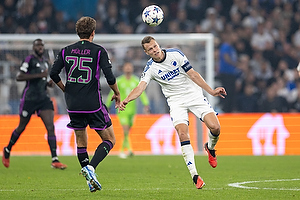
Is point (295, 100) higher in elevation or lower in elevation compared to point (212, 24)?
lower

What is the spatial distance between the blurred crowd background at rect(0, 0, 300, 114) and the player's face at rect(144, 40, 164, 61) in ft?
32.9

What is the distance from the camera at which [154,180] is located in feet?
28.6

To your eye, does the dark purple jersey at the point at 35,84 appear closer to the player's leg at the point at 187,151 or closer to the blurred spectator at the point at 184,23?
the player's leg at the point at 187,151

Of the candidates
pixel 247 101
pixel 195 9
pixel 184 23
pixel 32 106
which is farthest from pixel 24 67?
pixel 195 9

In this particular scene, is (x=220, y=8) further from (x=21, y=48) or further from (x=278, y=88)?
(x=21, y=48)

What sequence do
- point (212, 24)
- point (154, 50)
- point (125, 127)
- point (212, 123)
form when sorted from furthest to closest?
point (212, 24), point (125, 127), point (212, 123), point (154, 50)

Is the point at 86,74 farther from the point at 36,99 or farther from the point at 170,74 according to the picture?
the point at 36,99

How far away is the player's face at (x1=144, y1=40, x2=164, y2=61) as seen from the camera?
7.80 meters

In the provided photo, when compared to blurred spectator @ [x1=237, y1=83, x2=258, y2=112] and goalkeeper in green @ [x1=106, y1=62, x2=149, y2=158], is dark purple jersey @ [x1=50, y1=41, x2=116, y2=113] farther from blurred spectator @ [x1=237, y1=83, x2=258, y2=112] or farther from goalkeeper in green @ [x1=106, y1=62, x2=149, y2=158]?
blurred spectator @ [x1=237, y1=83, x2=258, y2=112]

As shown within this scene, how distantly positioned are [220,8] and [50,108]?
11.3m

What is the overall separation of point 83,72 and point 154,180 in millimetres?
2567

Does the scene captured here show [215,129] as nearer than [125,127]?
Yes

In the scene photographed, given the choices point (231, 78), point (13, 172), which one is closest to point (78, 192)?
point (13, 172)

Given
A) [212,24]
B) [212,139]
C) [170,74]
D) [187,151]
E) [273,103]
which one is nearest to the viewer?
[187,151]
